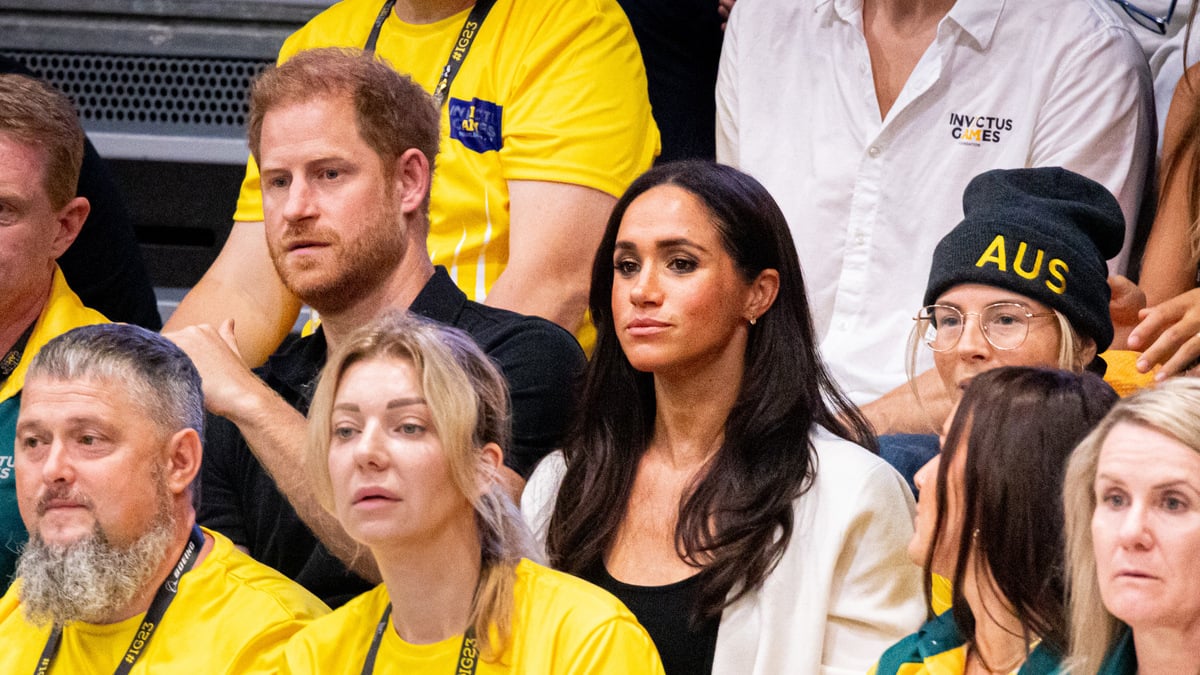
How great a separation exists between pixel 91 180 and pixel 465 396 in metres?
1.53

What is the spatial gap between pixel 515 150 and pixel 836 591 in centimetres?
110

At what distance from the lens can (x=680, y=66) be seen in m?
3.48

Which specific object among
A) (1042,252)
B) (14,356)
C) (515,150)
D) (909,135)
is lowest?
(14,356)

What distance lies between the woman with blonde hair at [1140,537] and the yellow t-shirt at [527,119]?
138cm

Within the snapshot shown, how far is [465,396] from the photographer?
2180 millimetres

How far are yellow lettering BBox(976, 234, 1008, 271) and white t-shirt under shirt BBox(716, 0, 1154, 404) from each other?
1.71ft

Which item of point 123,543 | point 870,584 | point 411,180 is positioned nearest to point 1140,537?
point 870,584

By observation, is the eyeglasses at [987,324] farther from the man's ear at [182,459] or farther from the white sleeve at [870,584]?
the man's ear at [182,459]

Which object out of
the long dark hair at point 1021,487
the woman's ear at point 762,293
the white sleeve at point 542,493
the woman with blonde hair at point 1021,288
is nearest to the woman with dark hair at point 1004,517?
the long dark hair at point 1021,487

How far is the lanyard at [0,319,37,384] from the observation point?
2.83 metres

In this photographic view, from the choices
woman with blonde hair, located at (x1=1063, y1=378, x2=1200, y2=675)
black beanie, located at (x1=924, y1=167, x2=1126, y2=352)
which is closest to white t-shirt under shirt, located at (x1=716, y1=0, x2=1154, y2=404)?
black beanie, located at (x1=924, y1=167, x2=1126, y2=352)

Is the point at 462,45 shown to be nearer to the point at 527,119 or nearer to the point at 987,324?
the point at 527,119

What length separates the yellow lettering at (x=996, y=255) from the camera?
243 cm

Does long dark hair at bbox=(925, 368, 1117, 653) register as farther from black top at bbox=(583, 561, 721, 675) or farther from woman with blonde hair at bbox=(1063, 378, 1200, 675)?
black top at bbox=(583, 561, 721, 675)
